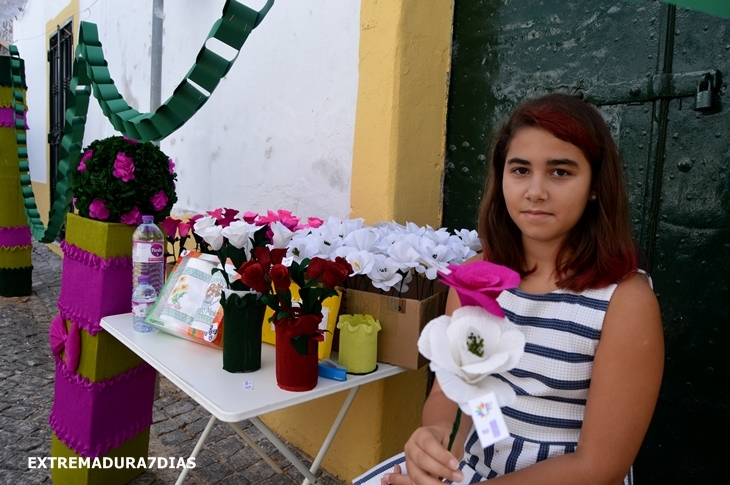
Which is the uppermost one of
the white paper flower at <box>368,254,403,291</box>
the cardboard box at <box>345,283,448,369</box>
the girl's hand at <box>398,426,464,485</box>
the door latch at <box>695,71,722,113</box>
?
the door latch at <box>695,71,722,113</box>

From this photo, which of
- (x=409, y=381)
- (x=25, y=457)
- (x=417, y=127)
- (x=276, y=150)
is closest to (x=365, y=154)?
(x=417, y=127)

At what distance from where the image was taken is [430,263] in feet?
5.34

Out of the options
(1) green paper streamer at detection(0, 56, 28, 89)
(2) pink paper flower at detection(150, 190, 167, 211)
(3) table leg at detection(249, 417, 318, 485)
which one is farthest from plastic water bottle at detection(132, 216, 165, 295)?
(1) green paper streamer at detection(0, 56, 28, 89)

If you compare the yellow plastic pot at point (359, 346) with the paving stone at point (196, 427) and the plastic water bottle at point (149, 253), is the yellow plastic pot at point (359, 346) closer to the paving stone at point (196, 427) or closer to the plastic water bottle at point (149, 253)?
the plastic water bottle at point (149, 253)

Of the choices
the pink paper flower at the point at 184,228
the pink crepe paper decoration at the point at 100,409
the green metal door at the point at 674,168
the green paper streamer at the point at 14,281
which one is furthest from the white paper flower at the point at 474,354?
the green paper streamer at the point at 14,281

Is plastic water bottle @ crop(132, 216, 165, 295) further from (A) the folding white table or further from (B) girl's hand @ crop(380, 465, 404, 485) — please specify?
(B) girl's hand @ crop(380, 465, 404, 485)

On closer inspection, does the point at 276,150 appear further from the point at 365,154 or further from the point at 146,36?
the point at 146,36

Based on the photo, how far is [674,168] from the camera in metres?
1.75

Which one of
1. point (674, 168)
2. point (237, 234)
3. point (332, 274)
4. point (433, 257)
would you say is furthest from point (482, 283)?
point (674, 168)

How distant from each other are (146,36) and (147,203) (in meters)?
3.04

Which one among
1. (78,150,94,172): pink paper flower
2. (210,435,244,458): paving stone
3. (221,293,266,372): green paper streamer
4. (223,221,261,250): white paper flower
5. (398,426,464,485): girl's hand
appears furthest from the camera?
(210,435,244,458): paving stone

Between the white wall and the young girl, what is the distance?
144 centimetres

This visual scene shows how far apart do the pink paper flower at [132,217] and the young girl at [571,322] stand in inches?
62.1

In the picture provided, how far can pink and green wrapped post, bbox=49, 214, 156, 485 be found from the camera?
2.18 meters
